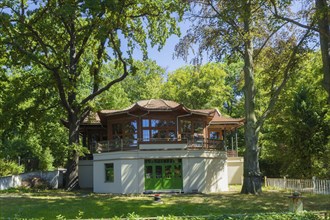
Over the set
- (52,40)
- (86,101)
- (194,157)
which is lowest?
(194,157)

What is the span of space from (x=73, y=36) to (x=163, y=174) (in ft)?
40.7

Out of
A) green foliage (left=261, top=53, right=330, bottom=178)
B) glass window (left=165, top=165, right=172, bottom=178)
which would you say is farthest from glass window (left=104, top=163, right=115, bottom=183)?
green foliage (left=261, top=53, right=330, bottom=178)

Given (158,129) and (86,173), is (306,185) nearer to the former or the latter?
(158,129)

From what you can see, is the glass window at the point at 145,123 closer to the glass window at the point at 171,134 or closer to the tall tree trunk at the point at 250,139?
the glass window at the point at 171,134

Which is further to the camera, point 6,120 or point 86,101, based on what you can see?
point 86,101

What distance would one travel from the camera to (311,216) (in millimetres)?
9297

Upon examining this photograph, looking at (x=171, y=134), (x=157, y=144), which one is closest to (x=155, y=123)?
(x=171, y=134)

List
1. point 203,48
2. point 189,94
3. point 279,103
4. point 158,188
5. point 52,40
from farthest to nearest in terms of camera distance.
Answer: point 189,94, point 279,103, point 52,40, point 158,188, point 203,48

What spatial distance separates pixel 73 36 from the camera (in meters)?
29.1

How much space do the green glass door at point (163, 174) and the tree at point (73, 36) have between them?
18.7 ft

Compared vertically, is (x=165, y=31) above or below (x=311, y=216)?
above

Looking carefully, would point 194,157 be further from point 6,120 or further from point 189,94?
point 189,94

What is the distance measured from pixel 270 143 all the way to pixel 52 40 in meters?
22.4

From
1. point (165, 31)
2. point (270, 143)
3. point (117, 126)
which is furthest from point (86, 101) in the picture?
point (270, 143)
